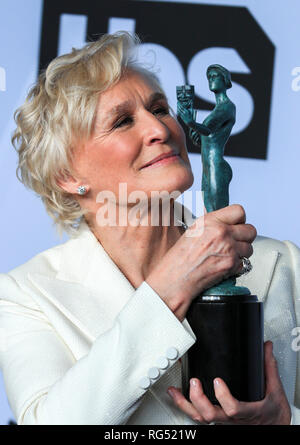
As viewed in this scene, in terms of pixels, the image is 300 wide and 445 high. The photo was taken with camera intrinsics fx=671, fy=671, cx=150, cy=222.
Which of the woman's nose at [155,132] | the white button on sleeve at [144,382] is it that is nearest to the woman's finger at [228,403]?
the white button on sleeve at [144,382]

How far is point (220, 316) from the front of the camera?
106 cm

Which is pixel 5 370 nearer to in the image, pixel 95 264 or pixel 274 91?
pixel 95 264

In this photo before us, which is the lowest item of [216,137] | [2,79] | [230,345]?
[230,345]

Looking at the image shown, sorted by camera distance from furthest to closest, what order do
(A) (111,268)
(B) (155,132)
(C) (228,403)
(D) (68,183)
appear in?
(D) (68,183)
(A) (111,268)
(B) (155,132)
(C) (228,403)

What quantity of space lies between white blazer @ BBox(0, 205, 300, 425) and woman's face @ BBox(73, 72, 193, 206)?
0.61 ft

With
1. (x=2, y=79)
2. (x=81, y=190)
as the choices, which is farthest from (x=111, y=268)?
(x=2, y=79)

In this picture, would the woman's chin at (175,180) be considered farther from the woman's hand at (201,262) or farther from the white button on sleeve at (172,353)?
the white button on sleeve at (172,353)

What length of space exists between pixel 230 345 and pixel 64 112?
64cm

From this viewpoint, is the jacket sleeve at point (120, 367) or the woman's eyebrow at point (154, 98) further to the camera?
the woman's eyebrow at point (154, 98)

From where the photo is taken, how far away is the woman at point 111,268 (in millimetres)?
1083

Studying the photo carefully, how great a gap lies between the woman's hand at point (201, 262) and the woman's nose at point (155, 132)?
0.24 metres

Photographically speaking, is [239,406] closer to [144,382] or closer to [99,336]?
[144,382]

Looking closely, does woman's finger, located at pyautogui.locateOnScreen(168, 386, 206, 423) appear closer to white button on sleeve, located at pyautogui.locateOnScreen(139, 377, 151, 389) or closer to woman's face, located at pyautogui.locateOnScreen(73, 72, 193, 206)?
white button on sleeve, located at pyautogui.locateOnScreen(139, 377, 151, 389)

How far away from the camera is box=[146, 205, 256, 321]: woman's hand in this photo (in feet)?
3.54
